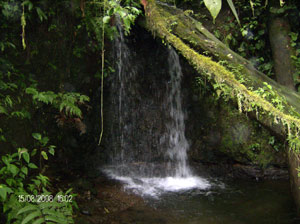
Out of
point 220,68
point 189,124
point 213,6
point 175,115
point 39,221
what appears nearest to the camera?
point 213,6

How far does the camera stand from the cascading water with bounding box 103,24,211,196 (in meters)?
6.32

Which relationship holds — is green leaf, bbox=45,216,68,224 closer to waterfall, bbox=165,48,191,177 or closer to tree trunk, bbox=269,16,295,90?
waterfall, bbox=165,48,191,177

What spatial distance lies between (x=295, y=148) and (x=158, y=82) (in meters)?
3.96

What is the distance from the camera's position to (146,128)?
6.66 m

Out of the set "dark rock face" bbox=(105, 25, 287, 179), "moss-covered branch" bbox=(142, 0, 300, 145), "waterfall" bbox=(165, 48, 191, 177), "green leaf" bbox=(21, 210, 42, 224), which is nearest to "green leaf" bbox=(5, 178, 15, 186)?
"green leaf" bbox=(21, 210, 42, 224)

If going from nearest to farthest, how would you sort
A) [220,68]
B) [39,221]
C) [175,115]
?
[39,221], [220,68], [175,115]

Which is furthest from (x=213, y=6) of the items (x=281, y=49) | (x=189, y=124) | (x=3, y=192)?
(x=189, y=124)

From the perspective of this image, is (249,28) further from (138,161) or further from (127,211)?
(127,211)

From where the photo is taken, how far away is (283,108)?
A: 3.37 meters

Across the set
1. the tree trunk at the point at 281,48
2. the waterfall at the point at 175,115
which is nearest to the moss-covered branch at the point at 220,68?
the tree trunk at the point at 281,48

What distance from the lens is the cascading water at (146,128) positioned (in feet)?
20.7

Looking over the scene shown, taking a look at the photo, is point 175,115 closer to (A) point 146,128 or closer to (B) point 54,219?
(A) point 146,128

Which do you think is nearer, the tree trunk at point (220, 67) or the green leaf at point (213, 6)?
the green leaf at point (213, 6)

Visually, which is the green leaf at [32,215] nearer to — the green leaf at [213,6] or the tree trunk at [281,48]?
the green leaf at [213,6]
